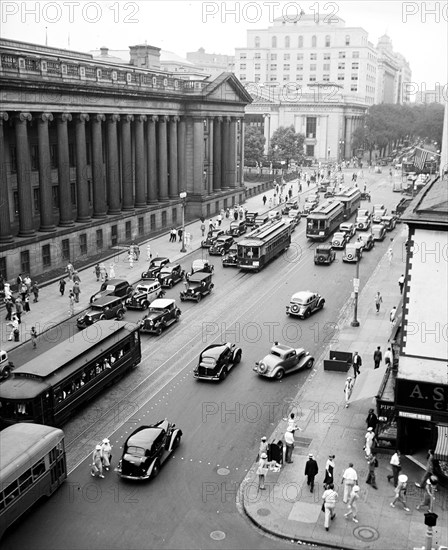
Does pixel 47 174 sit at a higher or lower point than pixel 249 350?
higher

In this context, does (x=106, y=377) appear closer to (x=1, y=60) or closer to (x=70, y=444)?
(x=70, y=444)

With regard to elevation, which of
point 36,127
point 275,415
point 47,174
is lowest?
point 275,415

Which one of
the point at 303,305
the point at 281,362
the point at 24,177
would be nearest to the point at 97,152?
the point at 24,177

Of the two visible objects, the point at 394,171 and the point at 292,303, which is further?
the point at 394,171

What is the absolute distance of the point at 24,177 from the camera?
2047 inches

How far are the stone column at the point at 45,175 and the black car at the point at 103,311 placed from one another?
13447mm

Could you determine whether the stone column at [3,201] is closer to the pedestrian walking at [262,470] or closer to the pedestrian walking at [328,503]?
the pedestrian walking at [262,470]

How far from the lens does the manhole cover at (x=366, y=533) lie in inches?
840

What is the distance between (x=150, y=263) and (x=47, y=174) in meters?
10.9

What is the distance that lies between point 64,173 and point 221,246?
637 inches

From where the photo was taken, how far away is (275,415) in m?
30.6

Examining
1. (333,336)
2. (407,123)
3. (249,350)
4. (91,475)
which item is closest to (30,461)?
(91,475)

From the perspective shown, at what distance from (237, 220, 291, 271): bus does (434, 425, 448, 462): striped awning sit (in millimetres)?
33369

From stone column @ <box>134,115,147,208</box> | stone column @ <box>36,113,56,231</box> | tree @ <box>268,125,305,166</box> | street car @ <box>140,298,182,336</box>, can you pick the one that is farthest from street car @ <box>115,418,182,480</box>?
tree @ <box>268,125,305,166</box>
